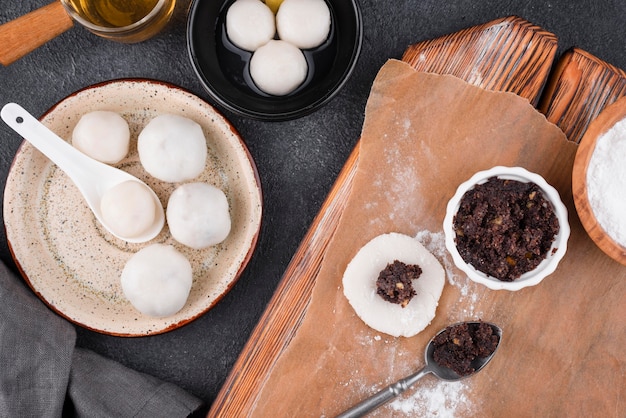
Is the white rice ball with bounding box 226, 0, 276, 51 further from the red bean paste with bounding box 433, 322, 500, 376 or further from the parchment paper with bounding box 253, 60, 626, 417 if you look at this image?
the red bean paste with bounding box 433, 322, 500, 376

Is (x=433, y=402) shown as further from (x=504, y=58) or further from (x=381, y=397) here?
(x=504, y=58)

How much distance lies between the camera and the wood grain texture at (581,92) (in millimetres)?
1096

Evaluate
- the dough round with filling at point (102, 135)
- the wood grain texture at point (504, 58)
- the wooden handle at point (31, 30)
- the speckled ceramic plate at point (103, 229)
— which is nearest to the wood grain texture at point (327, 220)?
the wood grain texture at point (504, 58)

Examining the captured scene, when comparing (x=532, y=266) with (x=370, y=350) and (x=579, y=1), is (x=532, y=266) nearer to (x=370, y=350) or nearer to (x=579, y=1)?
(x=370, y=350)

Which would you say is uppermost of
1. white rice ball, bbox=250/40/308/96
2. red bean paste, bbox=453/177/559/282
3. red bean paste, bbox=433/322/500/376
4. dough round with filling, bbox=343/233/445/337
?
white rice ball, bbox=250/40/308/96

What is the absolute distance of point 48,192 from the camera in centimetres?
114

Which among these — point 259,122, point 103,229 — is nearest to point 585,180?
point 259,122

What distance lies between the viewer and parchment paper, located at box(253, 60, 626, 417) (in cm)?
107

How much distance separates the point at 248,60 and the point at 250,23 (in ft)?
0.24

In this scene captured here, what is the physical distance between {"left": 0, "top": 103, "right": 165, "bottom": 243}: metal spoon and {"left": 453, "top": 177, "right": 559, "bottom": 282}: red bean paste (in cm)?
55

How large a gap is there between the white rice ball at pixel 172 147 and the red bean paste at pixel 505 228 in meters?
0.46

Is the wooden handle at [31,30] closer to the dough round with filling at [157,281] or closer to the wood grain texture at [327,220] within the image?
the dough round with filling at [157,281]

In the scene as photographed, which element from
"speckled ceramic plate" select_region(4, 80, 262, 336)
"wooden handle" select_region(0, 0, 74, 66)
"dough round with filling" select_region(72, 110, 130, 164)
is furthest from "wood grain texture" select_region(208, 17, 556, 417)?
"wooden handle" select_region(0, 0, 74, 66)

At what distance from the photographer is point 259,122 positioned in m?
1.17
